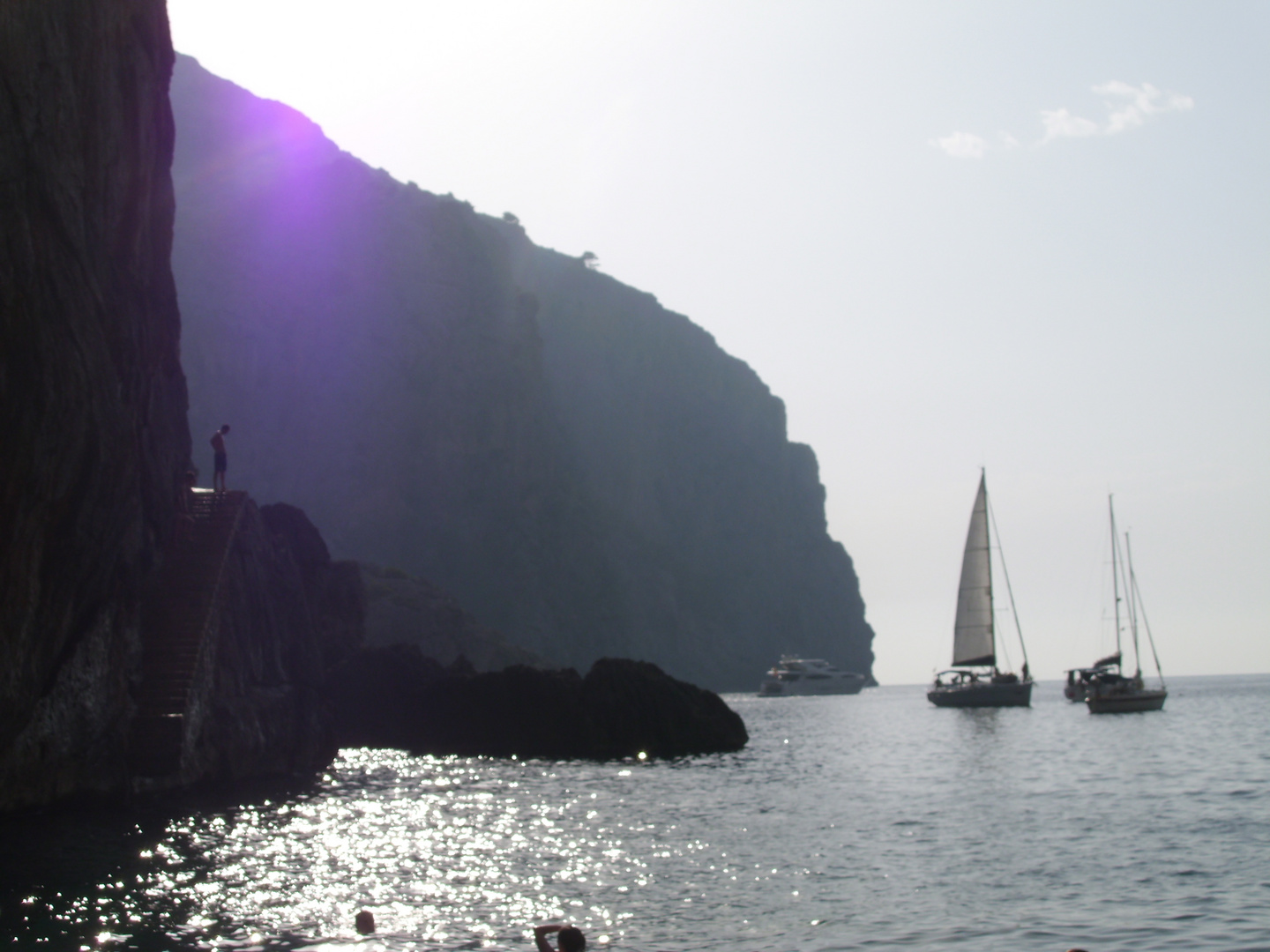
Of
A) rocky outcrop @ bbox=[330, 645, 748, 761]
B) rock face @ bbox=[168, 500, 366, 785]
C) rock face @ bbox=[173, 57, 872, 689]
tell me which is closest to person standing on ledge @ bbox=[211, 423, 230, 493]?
rock face @ bbox=[168, 500, 366, 785]

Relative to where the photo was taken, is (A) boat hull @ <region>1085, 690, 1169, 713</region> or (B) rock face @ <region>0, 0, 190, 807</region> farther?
(A) boat hull @ <region>1085, 690, 1169, 713</region>

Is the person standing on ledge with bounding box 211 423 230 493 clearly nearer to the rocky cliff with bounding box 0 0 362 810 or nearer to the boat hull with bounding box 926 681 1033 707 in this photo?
the rocky cliff with bounding box 0 0 362 810

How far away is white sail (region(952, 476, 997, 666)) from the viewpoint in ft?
253

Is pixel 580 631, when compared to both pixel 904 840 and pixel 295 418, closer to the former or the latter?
pixel 295 418

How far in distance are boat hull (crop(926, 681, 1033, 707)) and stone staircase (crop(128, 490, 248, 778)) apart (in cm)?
6021

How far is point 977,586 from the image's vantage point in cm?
7750

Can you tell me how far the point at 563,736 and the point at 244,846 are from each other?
98.9ft

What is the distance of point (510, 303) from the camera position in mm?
106688

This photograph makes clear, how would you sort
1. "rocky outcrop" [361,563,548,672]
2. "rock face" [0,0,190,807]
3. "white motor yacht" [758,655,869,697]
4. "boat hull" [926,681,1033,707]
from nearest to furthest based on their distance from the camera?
"rock face" [0,0,190,807] → "rocky outcrop" [361,563,548,672] → "boat hull" [926,681,1033,707] → "white motor yacht" [758,655,869,697]

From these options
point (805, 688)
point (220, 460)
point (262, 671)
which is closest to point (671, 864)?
point (262, 671)

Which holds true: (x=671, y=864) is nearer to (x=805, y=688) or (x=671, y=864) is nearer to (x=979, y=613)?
(x=979, y=613)

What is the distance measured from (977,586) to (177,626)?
193 ft

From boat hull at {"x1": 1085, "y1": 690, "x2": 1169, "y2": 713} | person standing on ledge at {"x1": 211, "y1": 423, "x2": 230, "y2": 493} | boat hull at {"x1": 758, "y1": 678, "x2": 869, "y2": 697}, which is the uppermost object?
person standing on ledge at {"x1": 211, "y1": 423, "x2": 230, "y2": 493}

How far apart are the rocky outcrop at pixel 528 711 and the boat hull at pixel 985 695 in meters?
32.1
